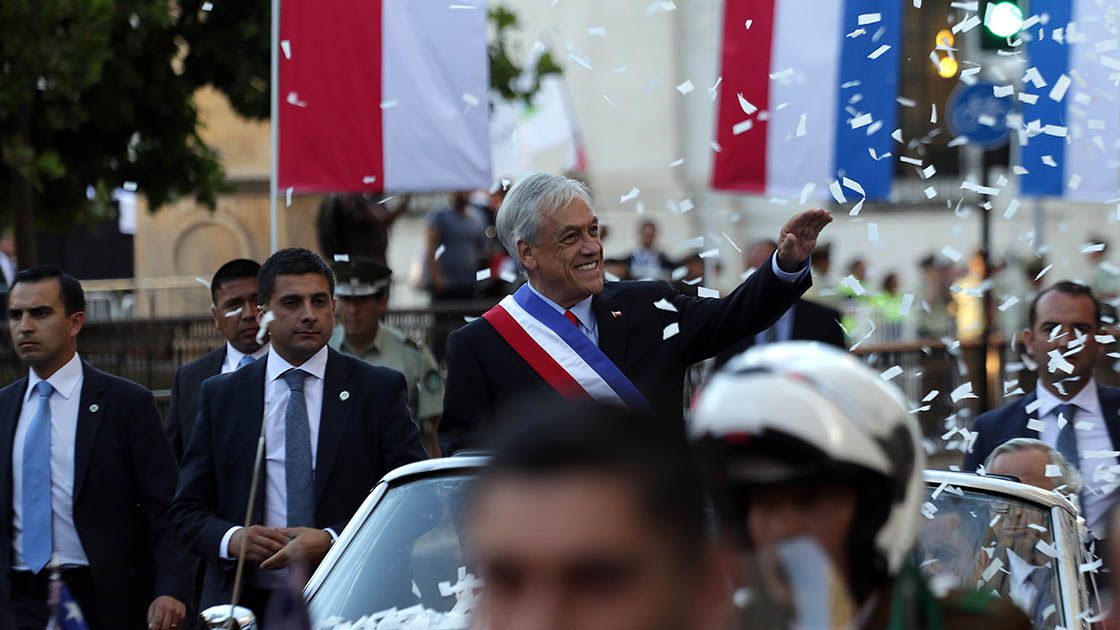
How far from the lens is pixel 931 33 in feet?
93.5

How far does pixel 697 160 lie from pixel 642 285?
21223mm

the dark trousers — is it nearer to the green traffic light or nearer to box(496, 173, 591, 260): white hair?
box(496, 173, 591, 260): white hair

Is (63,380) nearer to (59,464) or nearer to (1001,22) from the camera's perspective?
(59,464)

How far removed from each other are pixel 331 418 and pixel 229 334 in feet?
5.93

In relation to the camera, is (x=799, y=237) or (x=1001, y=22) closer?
(x=799, y=237)

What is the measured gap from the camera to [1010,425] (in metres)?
6.72

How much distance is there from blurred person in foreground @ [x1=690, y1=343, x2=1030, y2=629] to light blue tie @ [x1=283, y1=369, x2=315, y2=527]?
11.5 ft

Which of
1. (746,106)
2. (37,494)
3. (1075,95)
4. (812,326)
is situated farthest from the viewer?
(1075,95)

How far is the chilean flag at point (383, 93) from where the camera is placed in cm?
868

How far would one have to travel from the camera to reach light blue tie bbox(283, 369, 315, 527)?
18.6 ft

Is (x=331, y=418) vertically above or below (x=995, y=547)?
above

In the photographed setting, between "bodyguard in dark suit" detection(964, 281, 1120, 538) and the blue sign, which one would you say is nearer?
"bodyguard in dark suit" detection(964, 281, 1120, 538)

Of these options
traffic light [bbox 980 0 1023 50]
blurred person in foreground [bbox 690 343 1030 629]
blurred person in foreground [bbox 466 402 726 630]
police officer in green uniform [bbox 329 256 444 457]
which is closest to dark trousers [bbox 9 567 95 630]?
police officer in green uniform [bbox 329 256 444 457]

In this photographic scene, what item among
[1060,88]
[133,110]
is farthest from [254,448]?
[133,110]
